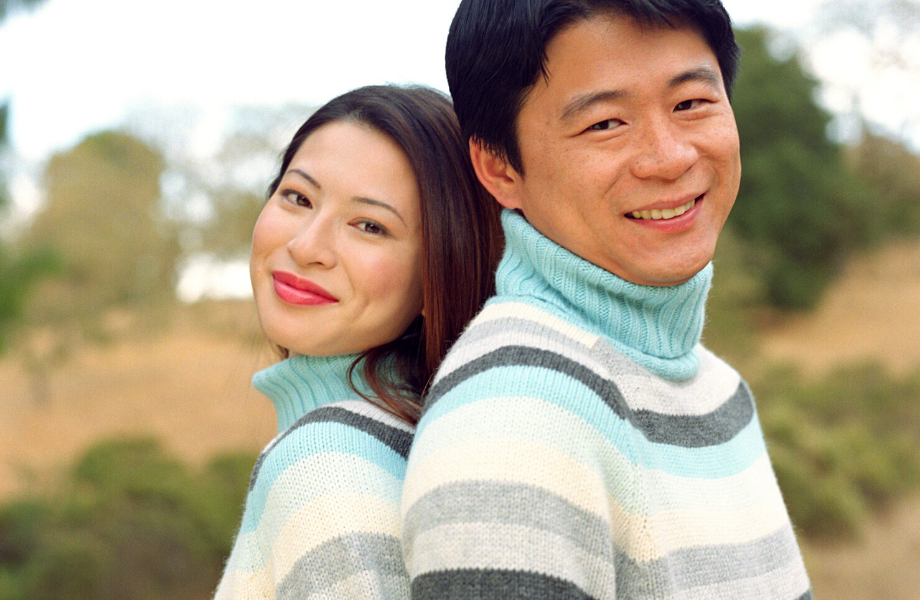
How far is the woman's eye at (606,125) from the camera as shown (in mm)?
1311

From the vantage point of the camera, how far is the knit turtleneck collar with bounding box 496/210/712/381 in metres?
1.35

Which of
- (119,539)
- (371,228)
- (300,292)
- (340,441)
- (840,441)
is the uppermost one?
(371,228)

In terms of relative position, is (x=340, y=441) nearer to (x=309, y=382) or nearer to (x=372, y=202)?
(x=309, y=382)

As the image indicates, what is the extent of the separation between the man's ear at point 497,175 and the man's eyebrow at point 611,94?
0.58ft

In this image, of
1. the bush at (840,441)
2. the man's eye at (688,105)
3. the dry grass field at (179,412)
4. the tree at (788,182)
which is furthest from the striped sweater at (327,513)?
the tree at (788,182)

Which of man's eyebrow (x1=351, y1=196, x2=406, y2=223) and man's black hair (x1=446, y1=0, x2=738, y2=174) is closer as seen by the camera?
man's black hair (x1=446, y1=0, x2=738, y2=174)

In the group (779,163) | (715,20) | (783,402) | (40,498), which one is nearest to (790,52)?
(779,163)

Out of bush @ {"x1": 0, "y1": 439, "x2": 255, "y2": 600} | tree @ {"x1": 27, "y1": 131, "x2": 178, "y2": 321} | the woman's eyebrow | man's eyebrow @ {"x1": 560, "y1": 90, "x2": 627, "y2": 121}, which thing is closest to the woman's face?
the woman's eyebrow

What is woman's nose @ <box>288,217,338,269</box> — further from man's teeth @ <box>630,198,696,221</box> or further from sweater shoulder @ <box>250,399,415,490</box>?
man's teeth @ <box>630,198,696,221</box>

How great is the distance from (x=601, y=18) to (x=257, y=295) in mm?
902

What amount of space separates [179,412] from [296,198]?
8.64m

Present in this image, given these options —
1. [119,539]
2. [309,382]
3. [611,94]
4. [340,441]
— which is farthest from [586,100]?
[119,539]

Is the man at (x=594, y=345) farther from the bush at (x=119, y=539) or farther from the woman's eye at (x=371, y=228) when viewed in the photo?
the bush at (x=119, y=539)

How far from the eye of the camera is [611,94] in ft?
4.20
